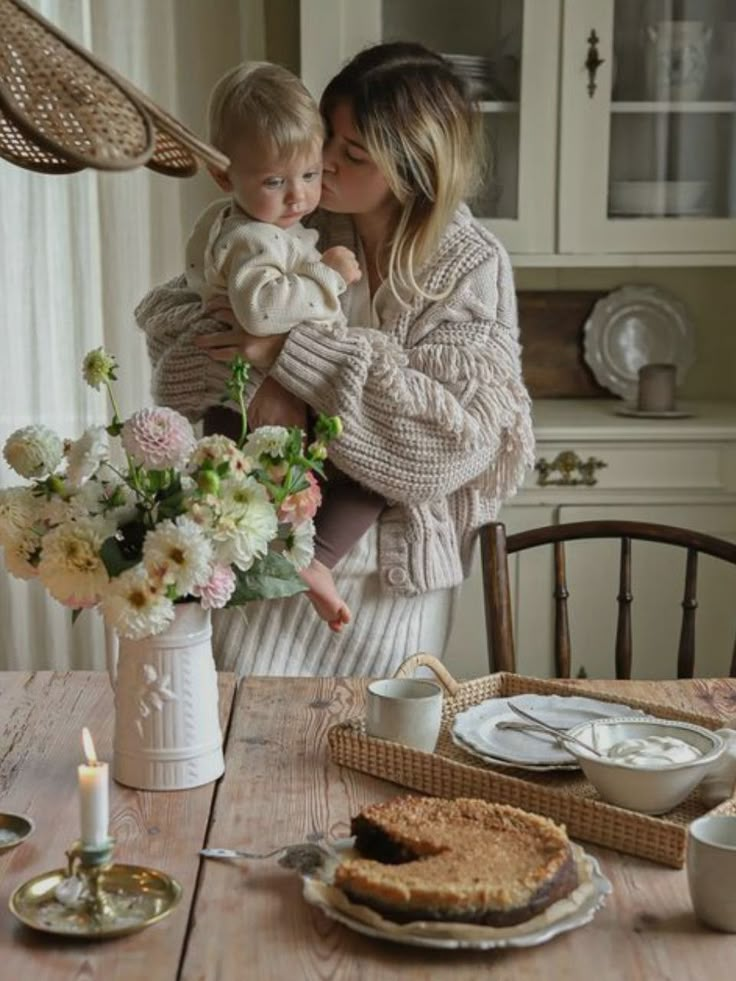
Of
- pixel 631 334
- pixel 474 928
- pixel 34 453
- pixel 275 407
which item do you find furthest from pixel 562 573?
pixel 631 334

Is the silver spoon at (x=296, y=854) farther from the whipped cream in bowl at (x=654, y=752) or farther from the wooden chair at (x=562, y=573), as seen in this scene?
the wooden chair at (x=562, y=573)

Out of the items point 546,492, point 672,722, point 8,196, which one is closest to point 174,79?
point 8,196

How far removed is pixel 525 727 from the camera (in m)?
1.57

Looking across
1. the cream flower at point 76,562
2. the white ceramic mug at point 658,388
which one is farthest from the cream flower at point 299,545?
the white ceramic mug at point 658,388

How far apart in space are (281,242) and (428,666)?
2.15 ft

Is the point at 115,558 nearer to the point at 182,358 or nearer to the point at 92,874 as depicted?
the point at 92,874

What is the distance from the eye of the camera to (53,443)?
4.77ft

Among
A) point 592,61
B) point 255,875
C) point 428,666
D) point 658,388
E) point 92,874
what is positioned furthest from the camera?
point 658,388

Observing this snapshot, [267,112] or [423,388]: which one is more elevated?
[267,112]

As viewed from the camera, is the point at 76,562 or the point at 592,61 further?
the point at 592,61

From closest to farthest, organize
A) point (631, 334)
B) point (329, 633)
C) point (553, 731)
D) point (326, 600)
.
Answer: point (553, 731) < point (326, 600) < point (329, 633) < point (631, 334)

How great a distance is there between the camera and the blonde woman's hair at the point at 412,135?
198 cm

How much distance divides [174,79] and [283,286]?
1.25m

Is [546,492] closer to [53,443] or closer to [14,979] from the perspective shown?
[53,443]
